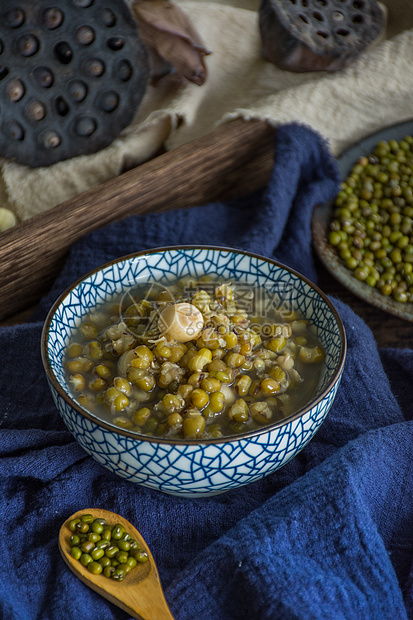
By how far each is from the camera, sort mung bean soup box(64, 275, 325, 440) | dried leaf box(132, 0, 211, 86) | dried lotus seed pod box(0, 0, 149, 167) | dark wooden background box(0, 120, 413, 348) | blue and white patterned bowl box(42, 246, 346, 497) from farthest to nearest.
Result: dried leaf box(132, 0, 211, 86)
dried lotus seed pod box(0, 0, 149, 167)
dark wooden background box(0, 120, 413, 348)
mung bean soup box(64, 275, 325, 440)
blue and white patterned bowl box(42, 246, 346, 497)

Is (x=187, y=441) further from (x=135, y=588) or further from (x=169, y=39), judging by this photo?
(x=169, y=39)

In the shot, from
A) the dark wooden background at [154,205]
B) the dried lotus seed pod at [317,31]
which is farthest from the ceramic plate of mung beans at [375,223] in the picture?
the dried lotus seed pod at [317,31]

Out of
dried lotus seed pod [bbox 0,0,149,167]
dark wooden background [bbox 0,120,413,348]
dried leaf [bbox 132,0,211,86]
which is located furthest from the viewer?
dried leaf [bbox 132,0,211,86]

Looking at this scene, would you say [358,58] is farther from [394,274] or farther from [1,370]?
[1,370]

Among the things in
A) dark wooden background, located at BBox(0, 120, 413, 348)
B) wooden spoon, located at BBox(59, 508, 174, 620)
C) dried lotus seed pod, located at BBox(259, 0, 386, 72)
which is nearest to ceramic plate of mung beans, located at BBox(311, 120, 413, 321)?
dark wooden background, located at BBox(0, 120, 413, 348)

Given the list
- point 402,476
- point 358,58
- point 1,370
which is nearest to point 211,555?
point 402,476

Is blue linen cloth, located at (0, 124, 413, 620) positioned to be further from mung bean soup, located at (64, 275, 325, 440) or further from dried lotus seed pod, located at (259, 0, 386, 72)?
dried lotus seed pod, located at (259, 0, 386, 72)

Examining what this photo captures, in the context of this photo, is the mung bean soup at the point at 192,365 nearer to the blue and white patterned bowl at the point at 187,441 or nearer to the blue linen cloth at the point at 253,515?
the blue and white patterned bowl at the point at 187,441
